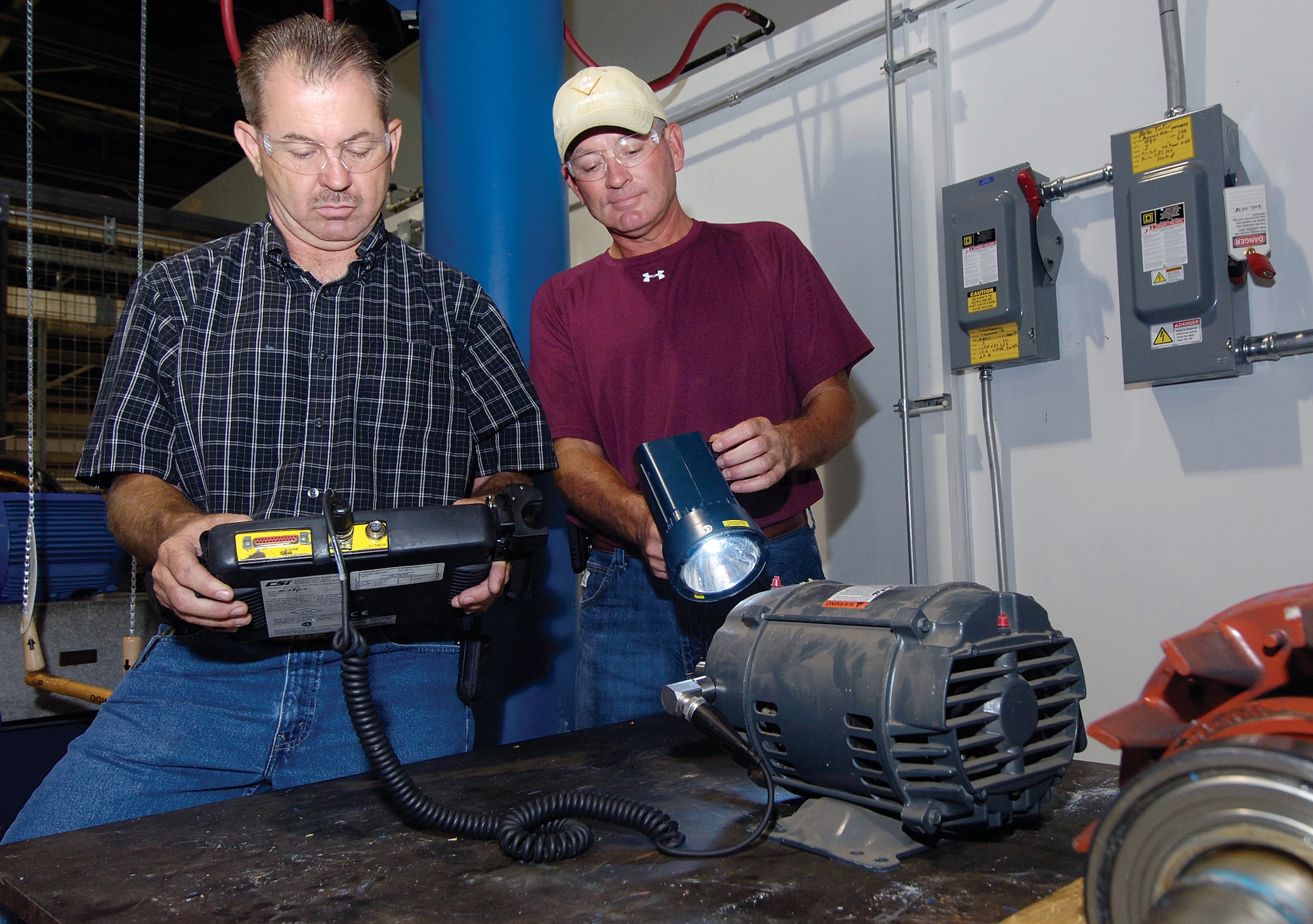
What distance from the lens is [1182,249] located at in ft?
5.36

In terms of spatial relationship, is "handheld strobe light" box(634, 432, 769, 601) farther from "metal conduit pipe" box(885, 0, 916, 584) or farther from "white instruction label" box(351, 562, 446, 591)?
"metal conduit pipe" box(885, 0, 916, 584)

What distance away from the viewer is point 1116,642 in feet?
5.93

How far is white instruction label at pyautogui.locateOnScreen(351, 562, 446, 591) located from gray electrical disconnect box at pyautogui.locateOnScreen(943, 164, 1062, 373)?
1.34 m

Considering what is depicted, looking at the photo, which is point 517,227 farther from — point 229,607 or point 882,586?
point 882,586

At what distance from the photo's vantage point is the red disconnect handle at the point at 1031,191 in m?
1.85

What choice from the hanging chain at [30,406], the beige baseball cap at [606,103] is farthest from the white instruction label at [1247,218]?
the hanging chain at [30,406]

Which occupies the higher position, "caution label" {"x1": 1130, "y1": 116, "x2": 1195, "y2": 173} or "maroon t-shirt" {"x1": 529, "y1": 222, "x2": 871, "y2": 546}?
"caution label" {"x1": 1130, "y1": 116, "x2": 1195, "y2": 173}

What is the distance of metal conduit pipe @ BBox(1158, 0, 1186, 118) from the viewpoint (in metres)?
1.64

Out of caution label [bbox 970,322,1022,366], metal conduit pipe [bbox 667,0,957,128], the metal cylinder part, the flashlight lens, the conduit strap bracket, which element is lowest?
the metal cylinder part

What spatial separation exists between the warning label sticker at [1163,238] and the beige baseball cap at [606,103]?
35.8 inches

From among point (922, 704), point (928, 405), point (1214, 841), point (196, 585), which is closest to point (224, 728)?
point (196, 585)

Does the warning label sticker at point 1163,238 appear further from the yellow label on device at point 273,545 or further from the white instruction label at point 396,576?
the yellow label on device at point 273,545

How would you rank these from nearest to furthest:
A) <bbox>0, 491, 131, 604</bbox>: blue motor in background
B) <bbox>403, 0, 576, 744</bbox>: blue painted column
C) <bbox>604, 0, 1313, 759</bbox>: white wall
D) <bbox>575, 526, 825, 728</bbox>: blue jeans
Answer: <bbox>575, 526, 825, 728</bbox>: blue jeans < <bbox>604, 0, 1313, 759</bbox>: white wall < <bbox>403, 0, 576, 744</bbox>: blue painted column < <bbox>0, 491, 131, 604</bbox>: blue motor in background

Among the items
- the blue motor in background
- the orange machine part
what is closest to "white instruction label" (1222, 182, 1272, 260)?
the orange machine part
